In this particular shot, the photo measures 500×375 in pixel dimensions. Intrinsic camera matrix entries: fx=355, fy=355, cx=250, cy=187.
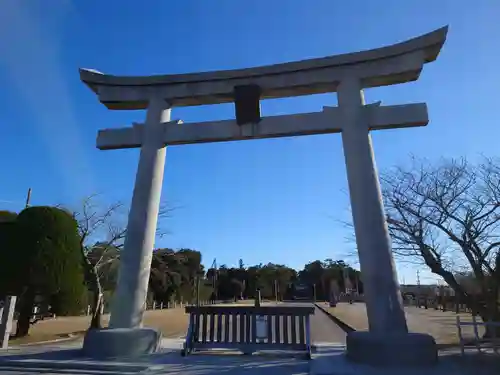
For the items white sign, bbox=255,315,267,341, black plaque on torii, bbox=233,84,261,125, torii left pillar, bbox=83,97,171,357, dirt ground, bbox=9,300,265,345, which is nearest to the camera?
torii left pillar, bbox=83,97,171,357

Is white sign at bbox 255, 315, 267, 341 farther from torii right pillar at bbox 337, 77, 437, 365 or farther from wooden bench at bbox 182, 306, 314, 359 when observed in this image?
torii right pillar at bbox 337, 77, 437, 365

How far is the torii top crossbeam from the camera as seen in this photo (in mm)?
7734

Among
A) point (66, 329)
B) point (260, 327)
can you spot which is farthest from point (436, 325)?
point (66, 329)

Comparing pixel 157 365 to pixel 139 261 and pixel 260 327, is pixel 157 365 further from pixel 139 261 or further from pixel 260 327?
pixel 260 327

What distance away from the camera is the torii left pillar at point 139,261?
659 cm

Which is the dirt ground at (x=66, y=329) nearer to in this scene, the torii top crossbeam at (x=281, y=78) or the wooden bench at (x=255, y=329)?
the wooden bench at (x=255, y=329)

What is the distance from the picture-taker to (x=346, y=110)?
25.3 ft

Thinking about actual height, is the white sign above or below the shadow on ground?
above

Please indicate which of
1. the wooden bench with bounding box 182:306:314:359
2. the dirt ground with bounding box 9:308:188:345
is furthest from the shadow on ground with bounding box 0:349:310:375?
the dirt ground with bounding box 9:308:188:345

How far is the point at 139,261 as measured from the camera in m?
7.46

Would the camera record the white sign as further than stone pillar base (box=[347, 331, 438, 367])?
Yes

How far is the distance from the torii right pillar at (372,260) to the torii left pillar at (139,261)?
4.07m

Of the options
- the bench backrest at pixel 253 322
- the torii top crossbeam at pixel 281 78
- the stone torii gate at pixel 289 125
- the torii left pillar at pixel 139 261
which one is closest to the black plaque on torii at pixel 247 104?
the stone torii gate at pixel 289 125

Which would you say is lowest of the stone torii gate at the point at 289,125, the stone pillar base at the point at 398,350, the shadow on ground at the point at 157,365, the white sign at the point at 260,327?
the shadow on ground at the point at 157,365
